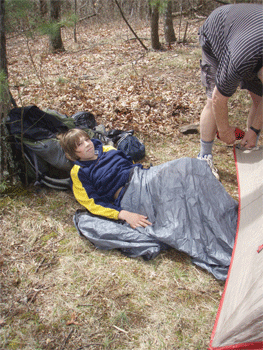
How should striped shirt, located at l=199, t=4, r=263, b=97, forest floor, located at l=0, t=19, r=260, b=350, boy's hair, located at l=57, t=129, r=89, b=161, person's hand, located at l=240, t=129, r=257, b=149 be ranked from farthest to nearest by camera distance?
boy's hair, located at l=57, t=129, r=89, b=161 < person's hand, located at l=240, t=129, r=257, b=149 < forest floor, located at l=0, t=19, r=260, b=350 < striped shirt, located at l=199, t=4, r=263, b=97

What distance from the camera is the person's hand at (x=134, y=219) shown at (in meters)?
2.58

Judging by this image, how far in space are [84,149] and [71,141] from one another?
18cm

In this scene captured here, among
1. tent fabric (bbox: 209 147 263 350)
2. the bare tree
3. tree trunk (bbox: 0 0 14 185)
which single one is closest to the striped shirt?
tent fabric (bbox: 209 147 263 350)

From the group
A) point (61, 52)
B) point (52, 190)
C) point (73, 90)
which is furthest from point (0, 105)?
point (61, 52)

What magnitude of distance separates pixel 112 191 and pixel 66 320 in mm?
1342

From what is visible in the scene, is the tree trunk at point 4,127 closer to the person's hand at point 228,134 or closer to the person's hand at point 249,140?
the person's hand at point 228,134

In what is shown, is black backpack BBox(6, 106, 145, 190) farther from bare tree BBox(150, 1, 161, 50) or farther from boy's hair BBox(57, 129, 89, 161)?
bare tree BBox(150, 1, 161, 50)

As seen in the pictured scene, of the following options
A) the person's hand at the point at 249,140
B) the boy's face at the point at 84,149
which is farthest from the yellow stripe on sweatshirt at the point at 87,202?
the person's hand at the point at 249,140

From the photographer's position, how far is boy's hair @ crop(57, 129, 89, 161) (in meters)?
2.96

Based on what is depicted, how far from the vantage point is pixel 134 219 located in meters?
2.61

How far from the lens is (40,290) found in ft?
7.28

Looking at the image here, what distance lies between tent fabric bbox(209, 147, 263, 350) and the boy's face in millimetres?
1667

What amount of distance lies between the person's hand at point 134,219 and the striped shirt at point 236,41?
1.37 meters

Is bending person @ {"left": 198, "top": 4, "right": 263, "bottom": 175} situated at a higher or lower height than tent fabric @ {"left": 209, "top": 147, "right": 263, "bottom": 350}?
higher
